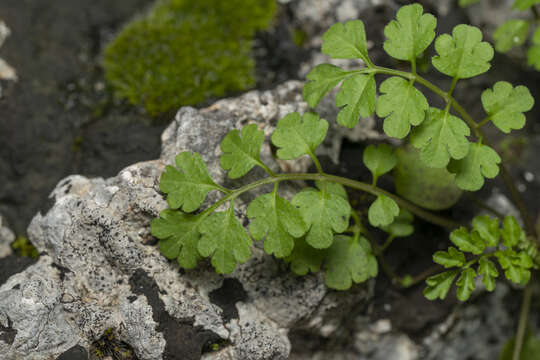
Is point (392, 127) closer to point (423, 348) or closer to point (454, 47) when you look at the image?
point (454, 47)

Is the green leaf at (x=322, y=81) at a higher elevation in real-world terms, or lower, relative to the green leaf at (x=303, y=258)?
higher

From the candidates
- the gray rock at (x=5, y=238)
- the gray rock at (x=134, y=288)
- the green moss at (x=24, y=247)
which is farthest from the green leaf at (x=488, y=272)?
the gray rock at (x=5, y=238)

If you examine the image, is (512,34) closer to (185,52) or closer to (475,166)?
(475,166)

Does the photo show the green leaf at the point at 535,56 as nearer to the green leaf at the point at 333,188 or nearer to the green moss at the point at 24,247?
the green leaf at the point at 333,188

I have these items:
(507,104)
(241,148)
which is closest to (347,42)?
(241,148)

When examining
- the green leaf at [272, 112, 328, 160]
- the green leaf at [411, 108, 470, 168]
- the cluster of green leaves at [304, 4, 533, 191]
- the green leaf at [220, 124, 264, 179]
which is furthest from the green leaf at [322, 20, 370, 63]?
the green leaf at [220, 124, 264, 179]

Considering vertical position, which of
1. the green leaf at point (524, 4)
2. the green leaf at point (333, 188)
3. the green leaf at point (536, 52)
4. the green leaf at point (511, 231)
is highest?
the green leaf at point (524, 4)
